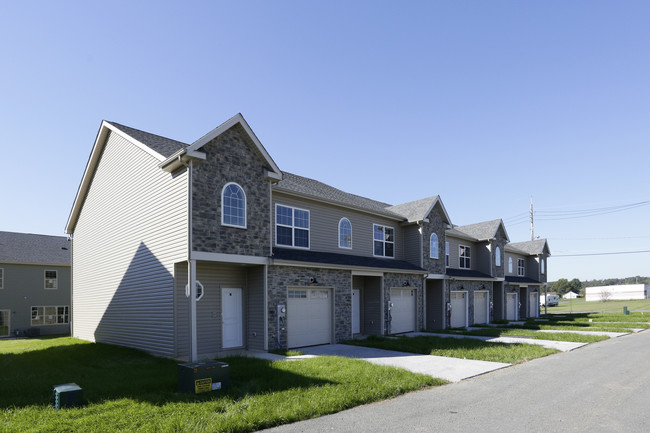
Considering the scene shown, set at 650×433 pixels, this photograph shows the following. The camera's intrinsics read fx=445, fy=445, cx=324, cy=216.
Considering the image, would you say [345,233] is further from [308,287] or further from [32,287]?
[32,287]

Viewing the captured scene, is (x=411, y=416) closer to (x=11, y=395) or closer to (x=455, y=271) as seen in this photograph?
(x=11, y=395)

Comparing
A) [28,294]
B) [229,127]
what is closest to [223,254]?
[229,127]

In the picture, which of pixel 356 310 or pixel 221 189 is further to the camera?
pixel 356 310

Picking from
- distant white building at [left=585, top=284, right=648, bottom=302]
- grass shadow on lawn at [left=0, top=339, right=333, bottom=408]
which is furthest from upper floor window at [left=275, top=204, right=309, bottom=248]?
distant white building at [left=585, top=284, right=648, bottom=302]

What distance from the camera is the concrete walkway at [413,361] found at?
38.5 ft

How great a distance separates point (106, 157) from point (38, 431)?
15.7m

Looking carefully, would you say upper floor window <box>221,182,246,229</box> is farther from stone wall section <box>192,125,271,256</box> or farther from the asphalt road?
the asphalt road

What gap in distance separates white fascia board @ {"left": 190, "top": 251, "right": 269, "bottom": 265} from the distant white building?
99059 mm

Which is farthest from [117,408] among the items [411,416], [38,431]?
[411,416]

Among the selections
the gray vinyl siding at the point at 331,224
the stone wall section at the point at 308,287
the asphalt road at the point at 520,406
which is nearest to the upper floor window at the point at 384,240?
the gray vinyl siding at the point at 331,224

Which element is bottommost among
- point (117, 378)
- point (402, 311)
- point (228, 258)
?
point (402, 311)

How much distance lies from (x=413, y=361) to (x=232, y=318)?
663 centimetres

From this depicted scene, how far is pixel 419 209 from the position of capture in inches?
969

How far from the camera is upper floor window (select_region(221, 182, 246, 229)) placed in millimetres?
14719
